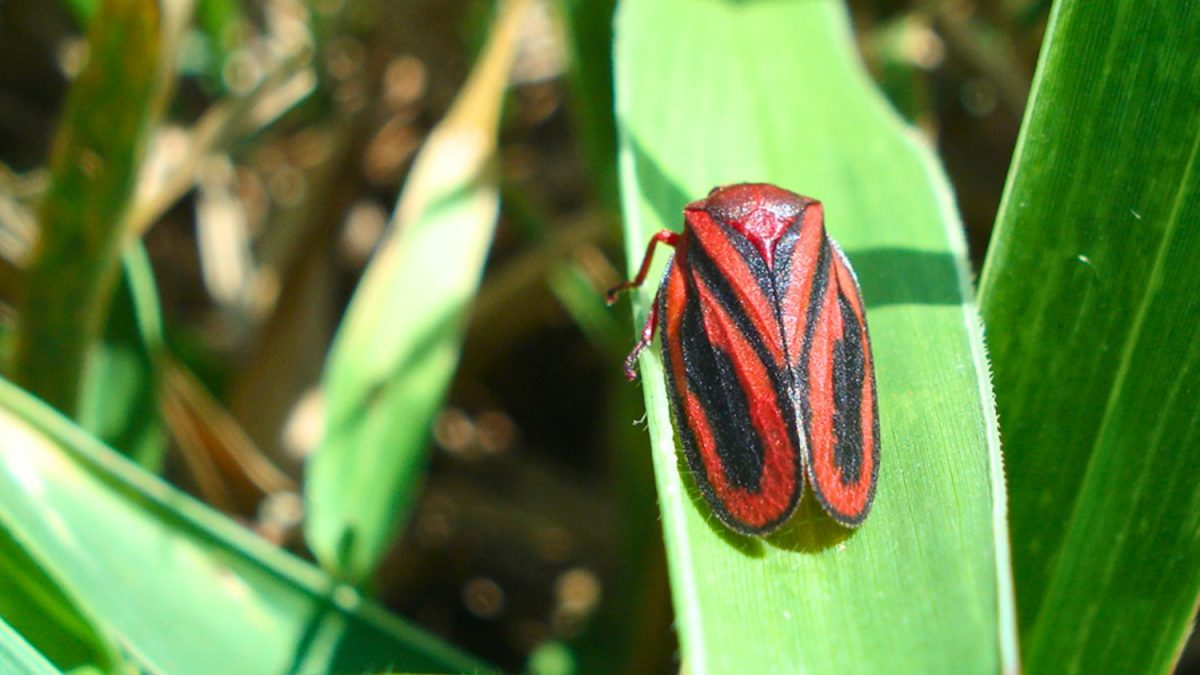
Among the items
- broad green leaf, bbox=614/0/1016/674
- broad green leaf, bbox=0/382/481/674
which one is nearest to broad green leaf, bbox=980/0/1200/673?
broad green leaf, bbox=614/0/1016/674

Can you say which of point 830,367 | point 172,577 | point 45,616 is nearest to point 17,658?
point 45,616

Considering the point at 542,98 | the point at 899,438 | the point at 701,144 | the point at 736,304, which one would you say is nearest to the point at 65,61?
the point at 542,98

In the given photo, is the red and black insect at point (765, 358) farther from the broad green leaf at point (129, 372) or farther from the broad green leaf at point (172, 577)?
the broad green leaf at point (129, 372)

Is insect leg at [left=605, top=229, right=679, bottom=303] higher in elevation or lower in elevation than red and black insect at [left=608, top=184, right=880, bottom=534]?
higher

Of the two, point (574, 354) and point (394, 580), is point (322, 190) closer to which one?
point (574, 354)

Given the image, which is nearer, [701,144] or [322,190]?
[701,144]

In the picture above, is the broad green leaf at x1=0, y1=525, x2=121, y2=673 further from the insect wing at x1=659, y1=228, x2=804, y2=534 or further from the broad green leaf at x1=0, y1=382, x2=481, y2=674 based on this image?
the insect wing at x1=659, y1=228, x2=804, y2=534

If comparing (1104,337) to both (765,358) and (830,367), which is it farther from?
(765,358)
